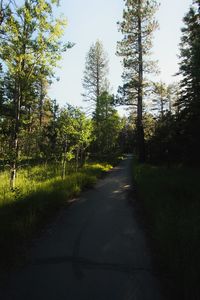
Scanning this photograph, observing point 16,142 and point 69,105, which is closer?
point 16,142

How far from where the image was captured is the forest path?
9.82 ft

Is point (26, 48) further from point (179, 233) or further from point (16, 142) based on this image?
point (179, 233)

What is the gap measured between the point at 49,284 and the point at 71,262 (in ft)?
2.32

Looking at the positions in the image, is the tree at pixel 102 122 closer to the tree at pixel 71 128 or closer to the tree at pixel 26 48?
the tree at pixel 71 128

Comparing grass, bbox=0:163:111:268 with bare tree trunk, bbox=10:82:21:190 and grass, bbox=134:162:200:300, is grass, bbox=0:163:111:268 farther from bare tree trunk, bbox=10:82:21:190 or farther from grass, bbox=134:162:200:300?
grass, bbox=134:162:200:300

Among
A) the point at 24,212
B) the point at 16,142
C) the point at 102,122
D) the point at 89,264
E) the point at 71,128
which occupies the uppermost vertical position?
the point at 102,122

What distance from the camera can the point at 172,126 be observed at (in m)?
14.6

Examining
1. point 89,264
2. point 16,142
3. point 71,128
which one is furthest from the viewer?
point 71,128

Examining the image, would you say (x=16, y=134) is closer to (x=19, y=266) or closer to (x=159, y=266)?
(x=19, y=266)

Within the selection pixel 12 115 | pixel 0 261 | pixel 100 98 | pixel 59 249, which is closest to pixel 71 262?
pixel 59 249

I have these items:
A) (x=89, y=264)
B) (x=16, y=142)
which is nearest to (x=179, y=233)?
(x=89, y=264)

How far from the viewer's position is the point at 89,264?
3771 mm

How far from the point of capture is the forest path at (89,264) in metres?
2.99

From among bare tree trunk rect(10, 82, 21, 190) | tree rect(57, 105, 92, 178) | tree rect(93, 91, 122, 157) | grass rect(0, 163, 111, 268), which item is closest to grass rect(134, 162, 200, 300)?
grass rect(0, 163, 111, 268)
